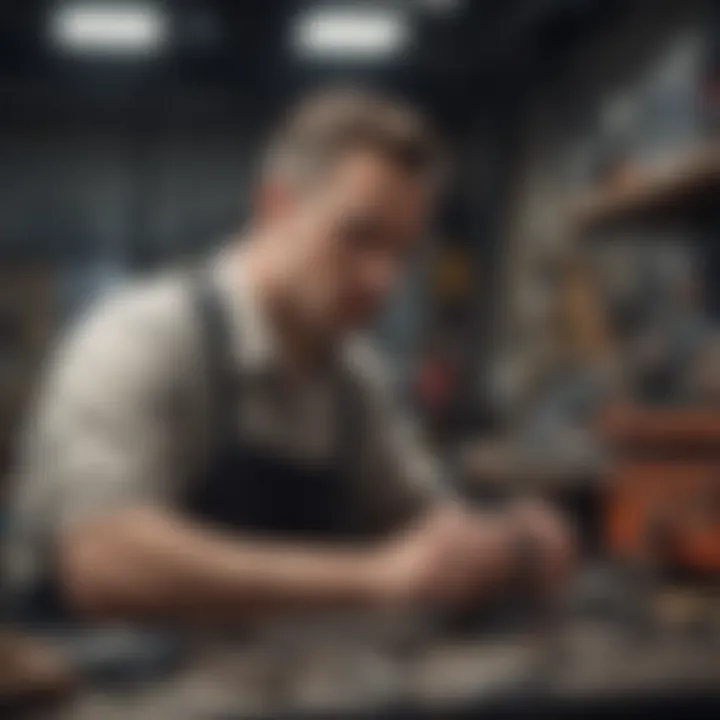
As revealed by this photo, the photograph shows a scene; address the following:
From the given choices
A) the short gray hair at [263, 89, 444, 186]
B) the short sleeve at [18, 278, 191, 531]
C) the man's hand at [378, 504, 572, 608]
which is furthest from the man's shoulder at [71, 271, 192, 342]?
the man's hand at [378, 504, 572, 608]

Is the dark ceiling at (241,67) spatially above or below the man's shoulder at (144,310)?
above

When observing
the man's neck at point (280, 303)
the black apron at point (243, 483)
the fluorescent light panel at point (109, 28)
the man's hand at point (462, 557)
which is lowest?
the man's hand at point (462, 557)

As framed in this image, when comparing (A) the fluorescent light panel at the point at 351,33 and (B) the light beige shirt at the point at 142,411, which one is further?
(A) the fluorescent light panel at the point at 351,33

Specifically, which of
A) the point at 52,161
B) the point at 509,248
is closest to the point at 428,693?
the point at 509,248

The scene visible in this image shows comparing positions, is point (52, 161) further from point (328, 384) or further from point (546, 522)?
point (546, 522)

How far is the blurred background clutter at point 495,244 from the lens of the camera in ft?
2.90

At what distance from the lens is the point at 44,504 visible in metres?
0.83

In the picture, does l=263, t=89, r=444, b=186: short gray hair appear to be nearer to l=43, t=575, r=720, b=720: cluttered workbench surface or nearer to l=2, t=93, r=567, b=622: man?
l=2, t=93, r=567, b=622: man

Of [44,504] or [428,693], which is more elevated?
[44,504]

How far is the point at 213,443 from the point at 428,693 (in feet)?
0.70

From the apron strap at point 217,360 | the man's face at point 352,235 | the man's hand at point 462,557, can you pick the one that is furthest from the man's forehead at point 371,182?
the man's hand at point 462,557

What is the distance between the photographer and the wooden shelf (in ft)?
3.18

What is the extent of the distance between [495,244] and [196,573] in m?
0.32

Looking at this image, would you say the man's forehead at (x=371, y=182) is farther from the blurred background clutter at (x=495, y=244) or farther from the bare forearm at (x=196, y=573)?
the bare forearm at (x=196, y=573)
